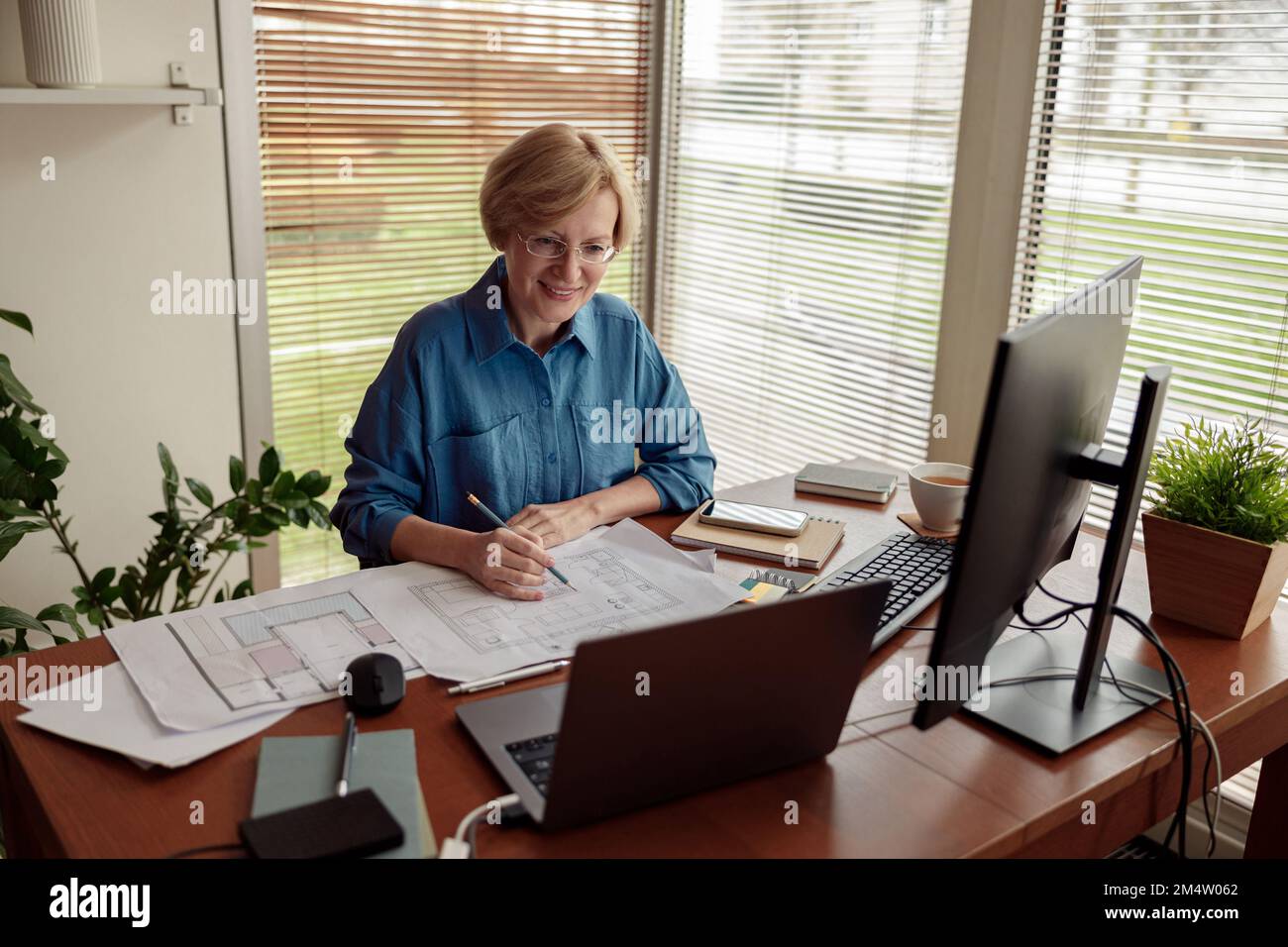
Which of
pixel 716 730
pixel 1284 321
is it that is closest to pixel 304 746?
pixel 716 730

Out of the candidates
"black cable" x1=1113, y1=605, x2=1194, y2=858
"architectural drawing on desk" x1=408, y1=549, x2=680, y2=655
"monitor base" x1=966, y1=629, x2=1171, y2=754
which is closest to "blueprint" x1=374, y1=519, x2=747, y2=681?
"architectural drawing on desk" x1=408, y1=549, x2=680, y2=655

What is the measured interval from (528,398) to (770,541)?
20.1 inches

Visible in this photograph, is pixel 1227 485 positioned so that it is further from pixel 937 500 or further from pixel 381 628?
pixel 381 628

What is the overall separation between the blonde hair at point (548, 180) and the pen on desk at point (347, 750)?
941 millimetres

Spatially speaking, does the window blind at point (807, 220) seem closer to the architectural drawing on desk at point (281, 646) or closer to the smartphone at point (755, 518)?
the smartphone at point (755, 518)

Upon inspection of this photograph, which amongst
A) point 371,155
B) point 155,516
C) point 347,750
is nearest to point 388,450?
point 347,750

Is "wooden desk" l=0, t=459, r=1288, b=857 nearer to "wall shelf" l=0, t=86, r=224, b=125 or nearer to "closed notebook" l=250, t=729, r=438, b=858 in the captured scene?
"closed notebook" l=250, t=729, r=438, b=858

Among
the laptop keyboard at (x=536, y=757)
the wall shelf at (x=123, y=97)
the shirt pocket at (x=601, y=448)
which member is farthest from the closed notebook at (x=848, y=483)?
the wall shelf at (x=123, y=97)

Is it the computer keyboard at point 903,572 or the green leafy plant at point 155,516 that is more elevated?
the computer keyboard at point 903,572

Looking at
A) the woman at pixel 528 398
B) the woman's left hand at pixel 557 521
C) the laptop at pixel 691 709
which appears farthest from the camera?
the woman at pixel 528 398

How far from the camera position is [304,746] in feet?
3.58

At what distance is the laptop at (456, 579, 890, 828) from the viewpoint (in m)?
0.91

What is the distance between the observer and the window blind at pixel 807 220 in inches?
104
